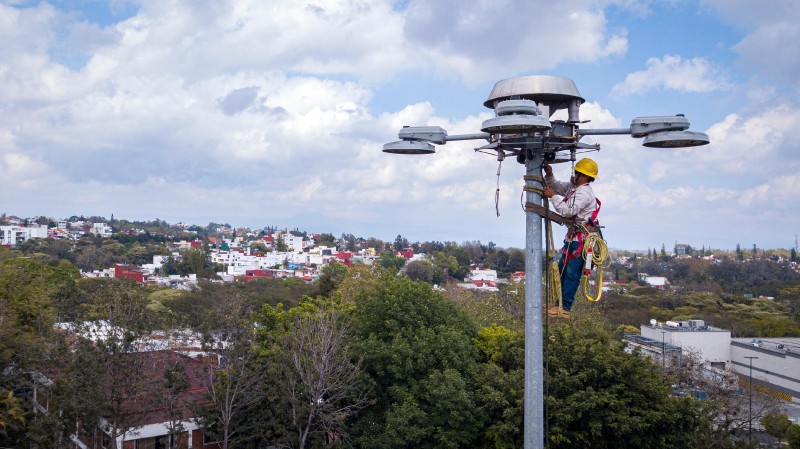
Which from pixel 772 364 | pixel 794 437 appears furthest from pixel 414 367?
pixel 772 364

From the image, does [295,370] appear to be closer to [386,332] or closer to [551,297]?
[386,332]

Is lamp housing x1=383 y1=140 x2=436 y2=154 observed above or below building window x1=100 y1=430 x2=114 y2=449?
above

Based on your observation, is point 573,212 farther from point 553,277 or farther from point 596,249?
point 553,277

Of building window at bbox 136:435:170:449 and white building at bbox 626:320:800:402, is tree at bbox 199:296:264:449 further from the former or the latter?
white building at bbox 626:320:800:402

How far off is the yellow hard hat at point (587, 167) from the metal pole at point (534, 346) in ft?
1.29

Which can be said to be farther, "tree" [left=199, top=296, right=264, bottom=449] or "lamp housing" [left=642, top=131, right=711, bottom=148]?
"tree" [left=199, top=296, right=264, bottom=449]

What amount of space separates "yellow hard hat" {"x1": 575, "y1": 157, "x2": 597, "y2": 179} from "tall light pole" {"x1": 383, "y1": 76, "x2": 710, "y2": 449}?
115 millimetres

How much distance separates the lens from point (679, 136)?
4688 millimetres

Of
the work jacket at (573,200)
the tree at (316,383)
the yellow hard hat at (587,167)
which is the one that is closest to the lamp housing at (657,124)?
the yellow hard hat at (587,167)

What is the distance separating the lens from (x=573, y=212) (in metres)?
4.91

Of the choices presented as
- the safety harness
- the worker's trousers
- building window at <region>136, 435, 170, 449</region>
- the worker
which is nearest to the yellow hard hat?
the worker

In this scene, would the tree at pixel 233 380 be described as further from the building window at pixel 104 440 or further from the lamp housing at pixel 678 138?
the lamp housing at pixel 678 138

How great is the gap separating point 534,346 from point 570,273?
2.66 ft

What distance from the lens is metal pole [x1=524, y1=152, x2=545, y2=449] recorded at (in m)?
4.56
